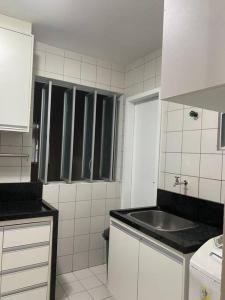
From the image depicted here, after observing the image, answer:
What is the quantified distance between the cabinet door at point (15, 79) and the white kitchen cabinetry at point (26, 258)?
2.58ft

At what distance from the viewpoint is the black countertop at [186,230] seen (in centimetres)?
141

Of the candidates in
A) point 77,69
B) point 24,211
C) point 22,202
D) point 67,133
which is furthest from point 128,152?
point 24,211

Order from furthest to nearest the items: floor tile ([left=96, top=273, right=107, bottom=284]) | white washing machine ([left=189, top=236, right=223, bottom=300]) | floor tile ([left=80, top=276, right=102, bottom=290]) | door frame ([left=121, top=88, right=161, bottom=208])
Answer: door frame ([left=121, top=88, right=161, bottom=208])
floor tile ([left=96, top=273, right=107, bottom=284])
floor tile ([left=80, top=276, right=102, bottom=290])
white washing machine ([left=189, top=236, right=223, bottom=300])

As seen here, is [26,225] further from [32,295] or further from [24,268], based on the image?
[32,295]

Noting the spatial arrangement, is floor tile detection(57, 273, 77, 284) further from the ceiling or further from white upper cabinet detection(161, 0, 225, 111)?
the ceiling

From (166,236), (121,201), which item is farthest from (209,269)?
(121,201)

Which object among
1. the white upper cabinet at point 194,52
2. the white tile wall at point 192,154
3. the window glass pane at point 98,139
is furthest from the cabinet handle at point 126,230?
the white upper cabinet at point 194,52

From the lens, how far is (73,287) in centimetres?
225

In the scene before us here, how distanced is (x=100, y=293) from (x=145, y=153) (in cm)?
147

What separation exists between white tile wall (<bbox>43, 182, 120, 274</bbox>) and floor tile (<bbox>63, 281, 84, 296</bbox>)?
8.8 inches

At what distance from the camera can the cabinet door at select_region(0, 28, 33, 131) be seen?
6.10 ft

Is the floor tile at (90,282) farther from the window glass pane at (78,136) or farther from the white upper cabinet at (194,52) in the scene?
the white upper cabinet at (194,52)

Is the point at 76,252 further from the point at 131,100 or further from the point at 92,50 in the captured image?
the point at 92,50

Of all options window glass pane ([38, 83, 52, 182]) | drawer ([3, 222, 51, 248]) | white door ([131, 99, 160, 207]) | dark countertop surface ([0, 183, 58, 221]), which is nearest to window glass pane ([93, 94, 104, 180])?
white door ([131, 99, 160, 207])
